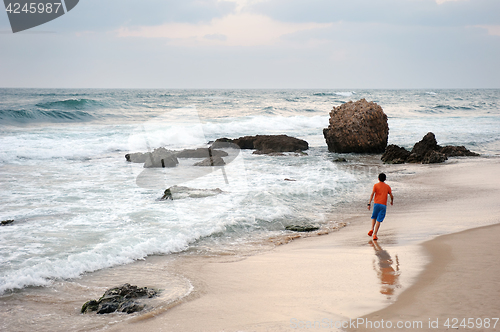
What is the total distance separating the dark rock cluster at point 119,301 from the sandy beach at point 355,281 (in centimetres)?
26

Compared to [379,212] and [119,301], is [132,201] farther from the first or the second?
[379,212]

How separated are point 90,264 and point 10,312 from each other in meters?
1.18

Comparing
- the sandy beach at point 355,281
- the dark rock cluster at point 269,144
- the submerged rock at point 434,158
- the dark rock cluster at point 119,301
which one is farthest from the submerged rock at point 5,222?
the submerged rock at point 434,158

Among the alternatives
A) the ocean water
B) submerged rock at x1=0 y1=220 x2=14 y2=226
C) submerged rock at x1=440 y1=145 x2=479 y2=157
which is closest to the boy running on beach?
the ocean water

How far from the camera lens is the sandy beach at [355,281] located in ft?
10.9

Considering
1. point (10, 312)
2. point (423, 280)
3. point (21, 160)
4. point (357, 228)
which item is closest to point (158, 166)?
point (21, 160)

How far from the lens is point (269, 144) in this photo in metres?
15.6

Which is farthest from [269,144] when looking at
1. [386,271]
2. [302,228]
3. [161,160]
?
[386,271]

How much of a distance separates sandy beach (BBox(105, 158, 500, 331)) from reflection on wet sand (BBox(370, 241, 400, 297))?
1 centimetres

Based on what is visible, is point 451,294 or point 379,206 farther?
point 379,206

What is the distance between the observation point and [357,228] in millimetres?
6504

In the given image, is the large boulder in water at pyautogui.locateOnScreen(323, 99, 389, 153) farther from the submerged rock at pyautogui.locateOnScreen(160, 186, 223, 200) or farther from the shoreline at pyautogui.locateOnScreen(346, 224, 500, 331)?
the shoreline at pyautogui.locateOnScreen(346, 224, 500, 331)

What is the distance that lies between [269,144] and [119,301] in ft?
40.1

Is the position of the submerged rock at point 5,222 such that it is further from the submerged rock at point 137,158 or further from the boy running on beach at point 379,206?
the submerged rock at point 137,158
